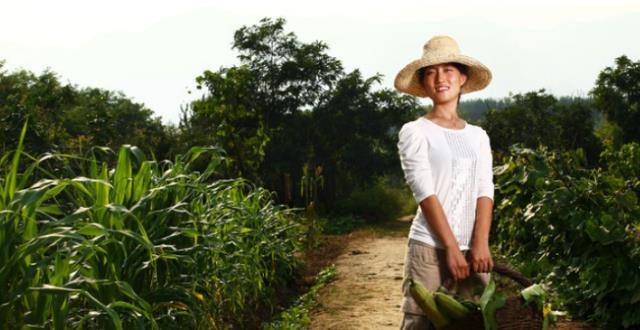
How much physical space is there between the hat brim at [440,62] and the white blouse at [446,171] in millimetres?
269

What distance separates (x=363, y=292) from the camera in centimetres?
793

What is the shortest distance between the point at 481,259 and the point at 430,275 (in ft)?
0.65

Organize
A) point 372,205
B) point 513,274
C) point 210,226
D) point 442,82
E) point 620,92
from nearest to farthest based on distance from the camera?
1. point 513,274
2. point 442,82
3. point 210,226
4. point 372,205
5. point 620,92

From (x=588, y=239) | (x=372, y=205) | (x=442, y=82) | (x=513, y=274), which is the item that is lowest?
(x=372, y=205)

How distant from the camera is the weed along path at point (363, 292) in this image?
6477 millimetres

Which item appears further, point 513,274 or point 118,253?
point 118,253

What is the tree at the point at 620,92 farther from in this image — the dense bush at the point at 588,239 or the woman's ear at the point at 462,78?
the woman's ear at the point at 462,78

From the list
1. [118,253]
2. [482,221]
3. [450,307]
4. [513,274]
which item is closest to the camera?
[450,307]


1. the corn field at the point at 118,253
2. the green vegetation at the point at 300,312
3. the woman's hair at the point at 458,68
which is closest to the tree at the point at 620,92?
the green vegetation at the point at 300,312

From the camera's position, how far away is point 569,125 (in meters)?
29.8

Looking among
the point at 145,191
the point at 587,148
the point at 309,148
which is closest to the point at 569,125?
the point at 587,148

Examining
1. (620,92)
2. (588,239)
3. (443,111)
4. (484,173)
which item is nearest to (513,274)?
(484,173)

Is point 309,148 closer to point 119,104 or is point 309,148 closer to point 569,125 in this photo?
point 569,125

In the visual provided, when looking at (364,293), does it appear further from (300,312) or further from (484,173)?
(484,173)
